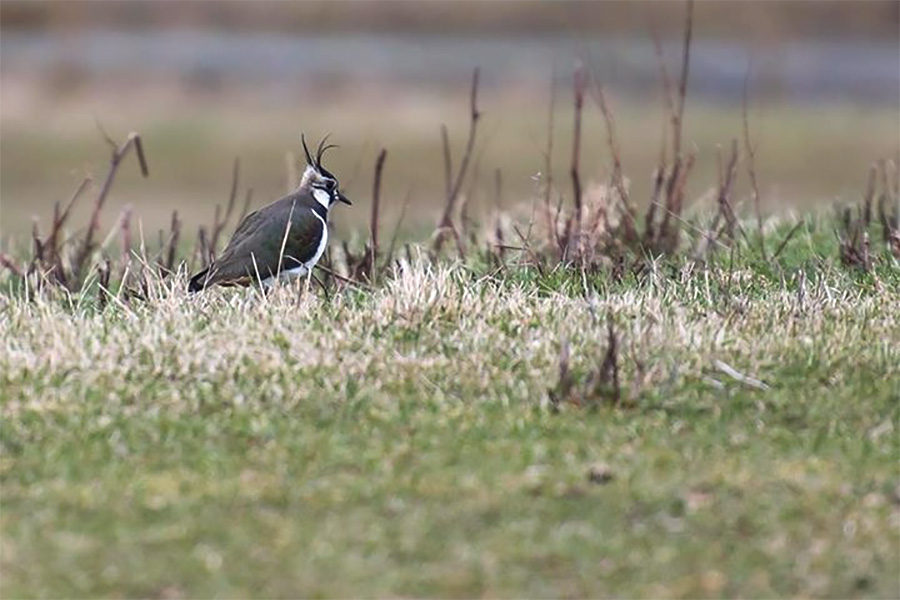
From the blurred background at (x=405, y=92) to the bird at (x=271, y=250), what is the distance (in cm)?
369

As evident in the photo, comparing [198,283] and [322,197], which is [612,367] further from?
[322,197]

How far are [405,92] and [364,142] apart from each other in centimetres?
527

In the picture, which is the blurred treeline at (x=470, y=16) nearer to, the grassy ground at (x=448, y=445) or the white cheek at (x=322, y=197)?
the white cheek at (x=322, y=197)

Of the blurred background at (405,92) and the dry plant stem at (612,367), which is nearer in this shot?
the dry plant stem at (612,367)

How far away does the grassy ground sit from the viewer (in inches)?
191

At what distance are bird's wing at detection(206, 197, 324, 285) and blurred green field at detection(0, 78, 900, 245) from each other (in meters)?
8.45

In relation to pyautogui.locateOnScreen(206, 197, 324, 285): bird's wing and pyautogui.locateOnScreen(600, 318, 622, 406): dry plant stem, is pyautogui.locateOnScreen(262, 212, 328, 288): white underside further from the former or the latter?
pyautogui.locateOnScreen(600, 318, 622, 406): dry plant stem

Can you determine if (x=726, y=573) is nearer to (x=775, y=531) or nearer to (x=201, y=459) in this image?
(x=775, y=531)

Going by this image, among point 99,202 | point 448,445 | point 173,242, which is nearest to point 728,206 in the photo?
point 173,242

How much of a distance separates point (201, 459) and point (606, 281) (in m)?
2.40

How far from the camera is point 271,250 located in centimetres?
750

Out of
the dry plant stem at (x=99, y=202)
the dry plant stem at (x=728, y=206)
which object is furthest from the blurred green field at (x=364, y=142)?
the dry plant stem at (x=728, y=206)

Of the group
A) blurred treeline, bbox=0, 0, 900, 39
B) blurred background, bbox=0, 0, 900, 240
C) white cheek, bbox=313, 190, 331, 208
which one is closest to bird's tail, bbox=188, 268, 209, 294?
white cheek, bbox=313, 190, 331, 208

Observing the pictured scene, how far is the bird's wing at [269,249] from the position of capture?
745cm
